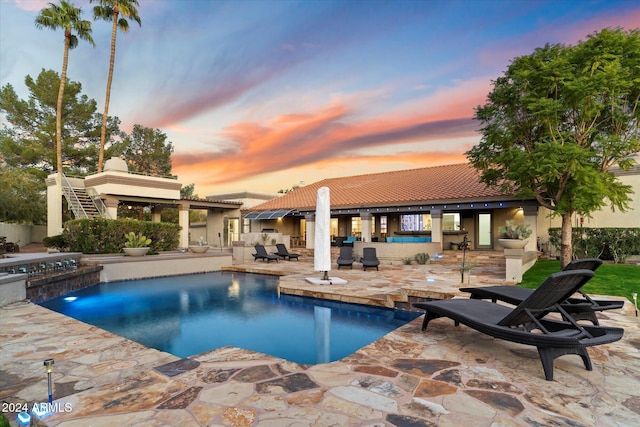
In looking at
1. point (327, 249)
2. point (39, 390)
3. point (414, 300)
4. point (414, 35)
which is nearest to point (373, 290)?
point (414, 300)

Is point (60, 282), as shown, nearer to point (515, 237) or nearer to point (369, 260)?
point (369, 260)

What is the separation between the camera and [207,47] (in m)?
18.2

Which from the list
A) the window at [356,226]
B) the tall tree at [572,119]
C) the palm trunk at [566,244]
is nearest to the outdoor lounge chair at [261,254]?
the window at [356,226]

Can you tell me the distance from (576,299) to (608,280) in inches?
258

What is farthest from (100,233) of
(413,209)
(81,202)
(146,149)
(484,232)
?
(146,149)

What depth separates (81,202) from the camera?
2320 cm

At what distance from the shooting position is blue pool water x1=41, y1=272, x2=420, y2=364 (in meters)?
7.05

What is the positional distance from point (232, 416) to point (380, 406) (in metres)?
1.49

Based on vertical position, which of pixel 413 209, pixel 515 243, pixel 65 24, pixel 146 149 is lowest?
pixel 515 243

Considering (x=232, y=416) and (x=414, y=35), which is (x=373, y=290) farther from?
(x=414, y=35)

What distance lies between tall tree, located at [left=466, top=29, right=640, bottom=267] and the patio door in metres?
7.33

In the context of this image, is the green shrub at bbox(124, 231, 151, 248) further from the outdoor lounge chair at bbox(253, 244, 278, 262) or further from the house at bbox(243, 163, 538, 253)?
the house at bbox(243, 163, 538, 253)

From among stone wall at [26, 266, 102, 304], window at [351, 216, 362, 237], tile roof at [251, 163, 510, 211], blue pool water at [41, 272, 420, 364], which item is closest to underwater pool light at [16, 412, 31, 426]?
blue pool water at [41, 272, 420, 364]

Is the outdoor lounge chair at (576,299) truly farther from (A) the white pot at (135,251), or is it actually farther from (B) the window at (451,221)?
(B) the window at (451,221)
